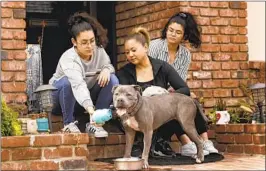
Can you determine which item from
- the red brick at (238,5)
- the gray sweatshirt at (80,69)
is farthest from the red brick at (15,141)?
the red brick at (238,5)

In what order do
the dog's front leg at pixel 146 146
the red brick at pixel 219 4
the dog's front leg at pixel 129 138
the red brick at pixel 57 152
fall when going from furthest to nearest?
the red brick at pixel 219 4 → the dog's front leg at pixel 129 138 → the dog's front leg at pixel 146 146 → the red brick at pixel 57 152

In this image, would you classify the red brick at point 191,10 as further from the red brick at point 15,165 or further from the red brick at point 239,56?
the red brick at point 15,165

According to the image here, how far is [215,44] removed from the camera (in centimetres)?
591

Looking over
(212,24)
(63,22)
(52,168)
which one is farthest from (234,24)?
(52,168)

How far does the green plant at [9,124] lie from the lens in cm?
405

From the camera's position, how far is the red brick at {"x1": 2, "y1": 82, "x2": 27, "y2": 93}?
493cm

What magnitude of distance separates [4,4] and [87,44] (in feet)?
2.69

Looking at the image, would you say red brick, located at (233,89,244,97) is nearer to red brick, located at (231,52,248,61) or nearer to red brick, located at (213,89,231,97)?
red brick, located at (213,89,231,97)

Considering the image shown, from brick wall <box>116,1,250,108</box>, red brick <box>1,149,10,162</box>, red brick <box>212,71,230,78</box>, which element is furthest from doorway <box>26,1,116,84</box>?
red brick <box>1,149,10,162</box>

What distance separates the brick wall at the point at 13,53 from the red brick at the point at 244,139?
1858mm

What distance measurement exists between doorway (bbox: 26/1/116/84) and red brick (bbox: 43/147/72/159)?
245cm

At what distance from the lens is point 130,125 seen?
4.18 metres

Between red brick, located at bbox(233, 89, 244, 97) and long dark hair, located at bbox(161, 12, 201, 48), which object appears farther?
red brick, located at bbox(233, 89, 244, 97)

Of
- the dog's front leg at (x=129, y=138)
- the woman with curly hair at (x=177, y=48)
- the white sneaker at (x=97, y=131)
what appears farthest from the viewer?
the woman with curly hair at (x=177, y=48)
